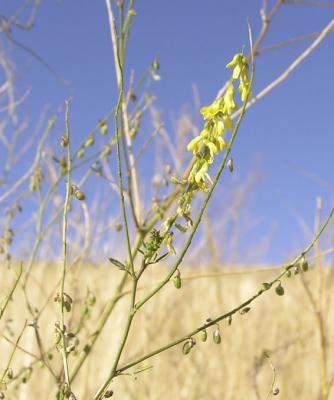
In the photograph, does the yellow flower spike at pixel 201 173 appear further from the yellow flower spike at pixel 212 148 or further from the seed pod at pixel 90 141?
the seed pod at pixel 90 141

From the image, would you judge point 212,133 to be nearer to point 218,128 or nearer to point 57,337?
point 218,128

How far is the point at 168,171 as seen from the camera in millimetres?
1475

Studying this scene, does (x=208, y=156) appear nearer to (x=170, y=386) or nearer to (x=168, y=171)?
(x=168, y=171)

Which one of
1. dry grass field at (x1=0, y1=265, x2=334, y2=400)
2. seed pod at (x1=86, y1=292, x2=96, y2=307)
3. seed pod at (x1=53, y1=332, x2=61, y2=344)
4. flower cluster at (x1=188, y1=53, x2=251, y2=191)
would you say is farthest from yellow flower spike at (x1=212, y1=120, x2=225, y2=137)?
dry grass field at (x1=0, y1=265, x2=334, y2=400)

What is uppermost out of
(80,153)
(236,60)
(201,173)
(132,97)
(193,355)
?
(193,355)

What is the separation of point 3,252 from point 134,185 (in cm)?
39

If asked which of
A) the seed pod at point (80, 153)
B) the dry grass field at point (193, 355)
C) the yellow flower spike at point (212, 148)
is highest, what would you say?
the dry grass field at point (193, 355)

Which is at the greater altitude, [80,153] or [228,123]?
[80,153]

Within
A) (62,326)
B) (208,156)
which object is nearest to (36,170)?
(62,326)

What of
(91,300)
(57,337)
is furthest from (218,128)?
(91,300)

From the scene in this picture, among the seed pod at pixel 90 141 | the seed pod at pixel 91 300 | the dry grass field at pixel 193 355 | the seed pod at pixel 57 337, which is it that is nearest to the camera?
the seed pod at pixel 57 337

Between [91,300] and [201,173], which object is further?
[91,300]

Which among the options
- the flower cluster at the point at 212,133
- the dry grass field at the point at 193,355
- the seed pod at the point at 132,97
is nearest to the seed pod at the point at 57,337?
the flower cluster at the point at 212,133

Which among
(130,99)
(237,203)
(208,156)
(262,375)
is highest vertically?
(237,203)
